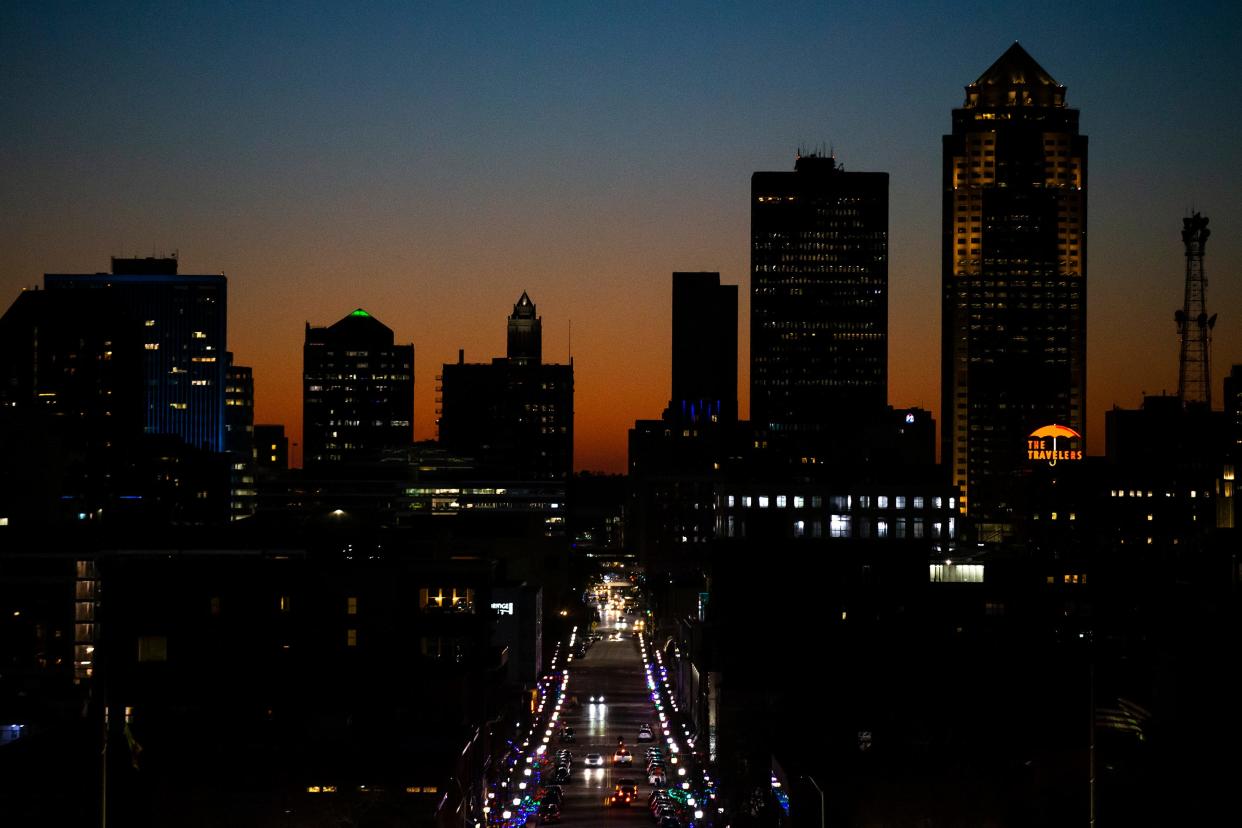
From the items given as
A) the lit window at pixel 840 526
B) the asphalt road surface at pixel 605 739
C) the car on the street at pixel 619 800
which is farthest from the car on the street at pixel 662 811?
the lit window at pixel 840 526

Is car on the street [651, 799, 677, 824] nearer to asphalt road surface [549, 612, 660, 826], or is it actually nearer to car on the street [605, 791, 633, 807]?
asphalt road surface [549, 612, 660, 826]

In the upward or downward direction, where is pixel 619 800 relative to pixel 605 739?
upward

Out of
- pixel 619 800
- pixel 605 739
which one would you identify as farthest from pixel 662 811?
pixel 605 739

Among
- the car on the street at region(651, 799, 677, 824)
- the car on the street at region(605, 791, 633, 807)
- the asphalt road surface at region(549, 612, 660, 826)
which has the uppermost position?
the car on the street at region(651, 799, 677, 824)

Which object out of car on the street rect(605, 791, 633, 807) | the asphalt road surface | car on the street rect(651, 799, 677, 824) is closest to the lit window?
the asphalt road surface

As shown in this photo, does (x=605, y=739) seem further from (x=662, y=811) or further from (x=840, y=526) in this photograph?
(x=840, y=526)

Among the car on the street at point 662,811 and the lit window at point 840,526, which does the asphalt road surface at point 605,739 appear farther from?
the lit window at point 840,526

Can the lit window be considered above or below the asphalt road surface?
above

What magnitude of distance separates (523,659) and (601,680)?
1178 inches

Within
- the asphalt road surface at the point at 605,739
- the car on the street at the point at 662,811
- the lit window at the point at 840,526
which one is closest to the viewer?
the car on the street at the point at 662,811

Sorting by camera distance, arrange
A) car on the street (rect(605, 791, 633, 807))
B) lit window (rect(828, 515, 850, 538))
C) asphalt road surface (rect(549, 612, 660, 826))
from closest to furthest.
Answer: asphalt road surface (rect(549, 612, 660, 826)), car on the street (rect(605, 791, 633, 807)), lit window (rect(828, 515, 850, 538))

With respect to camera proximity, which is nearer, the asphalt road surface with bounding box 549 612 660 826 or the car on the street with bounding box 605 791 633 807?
the asphalt road surface with bounding box 549 612 660 826

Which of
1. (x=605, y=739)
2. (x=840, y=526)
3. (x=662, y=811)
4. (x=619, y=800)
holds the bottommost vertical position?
(x=605, y=739)

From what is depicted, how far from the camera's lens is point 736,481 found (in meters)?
189
